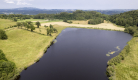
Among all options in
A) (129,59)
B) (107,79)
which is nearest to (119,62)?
(129,59)

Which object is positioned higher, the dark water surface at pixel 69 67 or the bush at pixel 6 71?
the bush at pixel 6 71

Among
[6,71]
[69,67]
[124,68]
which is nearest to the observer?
[6,71]

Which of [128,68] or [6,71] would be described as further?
[128,68]

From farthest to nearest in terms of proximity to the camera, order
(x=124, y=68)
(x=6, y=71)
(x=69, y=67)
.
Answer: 1. (x=69, y=67)
2. (x=124, y=68)
3. (x=6, y=71)

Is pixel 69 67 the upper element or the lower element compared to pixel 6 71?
lower

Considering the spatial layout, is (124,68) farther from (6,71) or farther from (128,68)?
(6,71)

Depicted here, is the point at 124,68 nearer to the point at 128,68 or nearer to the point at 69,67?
the point at 128,68

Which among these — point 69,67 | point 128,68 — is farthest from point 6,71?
point 128,68

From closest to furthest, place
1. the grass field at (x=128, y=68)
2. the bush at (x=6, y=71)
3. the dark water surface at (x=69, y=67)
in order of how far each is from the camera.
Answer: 1. the bush at (x=6, y=71)
2. the grass field at (x=128, y=68)
3. the dark water surface at (x=69, y=67)

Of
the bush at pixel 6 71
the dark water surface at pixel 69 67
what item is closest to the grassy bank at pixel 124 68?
the dark water surface at pixel 69 67

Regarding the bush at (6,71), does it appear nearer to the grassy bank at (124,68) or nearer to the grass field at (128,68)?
the grassy bank at (124,68)

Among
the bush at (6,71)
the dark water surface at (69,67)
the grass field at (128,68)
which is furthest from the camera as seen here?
the dark water surface at (69,67)
